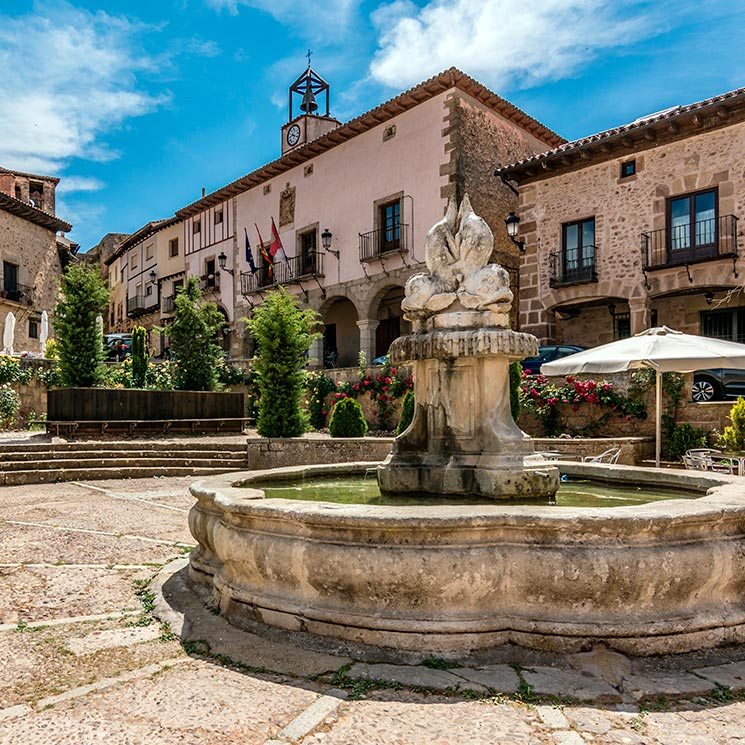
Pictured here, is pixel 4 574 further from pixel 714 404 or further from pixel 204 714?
pixel 714 404

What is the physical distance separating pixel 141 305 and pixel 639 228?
1094 inches

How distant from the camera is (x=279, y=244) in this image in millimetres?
24078

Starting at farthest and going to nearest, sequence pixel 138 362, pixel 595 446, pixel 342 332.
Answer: pixel 342 332, pixel 138 362, pixel 595 446

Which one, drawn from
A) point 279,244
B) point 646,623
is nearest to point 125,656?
point 646,623

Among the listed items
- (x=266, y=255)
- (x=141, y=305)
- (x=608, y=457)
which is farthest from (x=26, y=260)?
(x=608, y=457)

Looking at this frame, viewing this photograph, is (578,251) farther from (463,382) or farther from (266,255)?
(463,382)

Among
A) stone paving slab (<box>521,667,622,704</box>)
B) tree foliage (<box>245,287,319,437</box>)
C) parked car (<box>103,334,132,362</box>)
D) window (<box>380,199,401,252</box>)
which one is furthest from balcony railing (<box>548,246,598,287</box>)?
parked car (<box>103,334,132,362</box>)

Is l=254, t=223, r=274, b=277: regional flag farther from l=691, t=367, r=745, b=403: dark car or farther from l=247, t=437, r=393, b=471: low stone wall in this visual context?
l=691, t=367, r=745, b=403: dark car

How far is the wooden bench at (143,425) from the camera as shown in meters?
13.2

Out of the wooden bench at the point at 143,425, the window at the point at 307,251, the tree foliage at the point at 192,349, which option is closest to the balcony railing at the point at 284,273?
the window at the point at 307,251

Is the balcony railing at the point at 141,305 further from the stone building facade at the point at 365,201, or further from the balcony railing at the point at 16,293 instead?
the stone building facade at the point at 365,201

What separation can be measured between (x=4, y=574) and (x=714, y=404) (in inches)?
418

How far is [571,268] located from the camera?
59.0 ft

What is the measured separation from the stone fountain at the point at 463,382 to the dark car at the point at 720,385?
957cm
